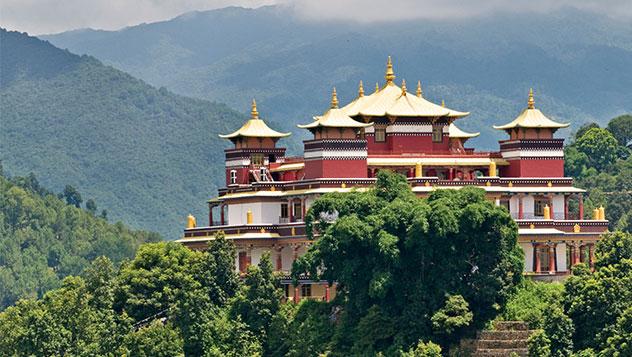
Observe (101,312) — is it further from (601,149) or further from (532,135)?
(601,149)

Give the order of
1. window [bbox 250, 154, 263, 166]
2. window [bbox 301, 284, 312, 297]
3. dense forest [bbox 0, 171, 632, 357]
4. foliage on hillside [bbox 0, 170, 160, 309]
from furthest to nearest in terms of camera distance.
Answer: foliage on hillside [bbox 0, 170, 160, 309] → window [bbox 250, 154, 263, 166] → window [bbox 301, 284, 312, 297] → dense forest [bbox 0, 171, 632, 357]

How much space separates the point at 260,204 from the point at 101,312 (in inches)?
315

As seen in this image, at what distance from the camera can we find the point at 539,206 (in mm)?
94938

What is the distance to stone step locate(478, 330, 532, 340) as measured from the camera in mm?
84244

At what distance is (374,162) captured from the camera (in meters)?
94.3

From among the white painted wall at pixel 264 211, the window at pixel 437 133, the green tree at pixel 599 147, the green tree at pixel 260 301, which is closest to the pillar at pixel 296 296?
the green tree at pixel 260 301

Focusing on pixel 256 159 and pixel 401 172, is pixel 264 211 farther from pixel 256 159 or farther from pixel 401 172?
pixel 401 172

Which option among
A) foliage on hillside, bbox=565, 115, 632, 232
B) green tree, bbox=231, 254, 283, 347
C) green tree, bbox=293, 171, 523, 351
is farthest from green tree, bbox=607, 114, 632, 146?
green tree, bbox=293, 171, 523, 351

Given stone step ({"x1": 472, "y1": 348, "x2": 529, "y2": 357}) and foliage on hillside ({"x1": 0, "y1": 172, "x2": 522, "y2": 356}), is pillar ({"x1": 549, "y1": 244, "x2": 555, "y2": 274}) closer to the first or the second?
foliage on hillside ({"x1": 0, "y1": 172, "x2": 522, "y2": 356})

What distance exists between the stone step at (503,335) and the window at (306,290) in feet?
32.1

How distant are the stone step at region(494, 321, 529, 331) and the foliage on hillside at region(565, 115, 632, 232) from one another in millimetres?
41119

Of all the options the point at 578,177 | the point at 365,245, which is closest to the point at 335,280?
the point at 365,245

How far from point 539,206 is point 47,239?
8251 centimetres

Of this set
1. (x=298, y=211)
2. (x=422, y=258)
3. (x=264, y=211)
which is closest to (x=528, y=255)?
(x=422, y=258)
